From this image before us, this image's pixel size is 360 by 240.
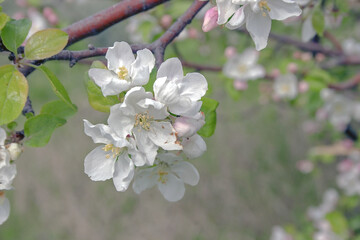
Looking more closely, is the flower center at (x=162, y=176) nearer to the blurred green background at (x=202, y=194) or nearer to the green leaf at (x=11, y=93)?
the green leaf at (x=11, y=93)

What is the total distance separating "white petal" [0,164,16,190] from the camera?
63 centimetres

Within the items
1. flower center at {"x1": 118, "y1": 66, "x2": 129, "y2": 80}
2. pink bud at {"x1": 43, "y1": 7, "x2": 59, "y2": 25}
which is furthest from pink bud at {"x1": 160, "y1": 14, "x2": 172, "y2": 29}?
flower center at {"x1": 118, "y1": 66, "x2": 129, "y2": 80}

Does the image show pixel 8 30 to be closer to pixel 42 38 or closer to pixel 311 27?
pixel 42 38

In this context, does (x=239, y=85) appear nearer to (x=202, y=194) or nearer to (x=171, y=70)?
(x=171, y=70)

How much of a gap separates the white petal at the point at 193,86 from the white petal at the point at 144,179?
7.7 inches

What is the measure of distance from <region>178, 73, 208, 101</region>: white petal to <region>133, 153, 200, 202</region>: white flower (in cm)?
14

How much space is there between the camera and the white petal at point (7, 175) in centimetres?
63

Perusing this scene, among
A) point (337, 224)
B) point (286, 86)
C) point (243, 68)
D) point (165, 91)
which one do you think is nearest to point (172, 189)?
point (165, 91)

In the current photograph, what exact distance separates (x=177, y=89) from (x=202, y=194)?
3.31 metres

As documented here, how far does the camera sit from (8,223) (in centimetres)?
356

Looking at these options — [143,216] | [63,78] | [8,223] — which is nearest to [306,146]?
[143,216]

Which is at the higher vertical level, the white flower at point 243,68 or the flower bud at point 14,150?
the flower bud at point 14,150

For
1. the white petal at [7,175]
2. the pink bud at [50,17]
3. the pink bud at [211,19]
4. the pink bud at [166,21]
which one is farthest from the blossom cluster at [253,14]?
the pink bud at [50,17]

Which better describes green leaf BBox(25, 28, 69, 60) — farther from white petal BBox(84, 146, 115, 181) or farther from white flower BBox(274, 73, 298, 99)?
white flower BBox(274, 73, 298, 99)
